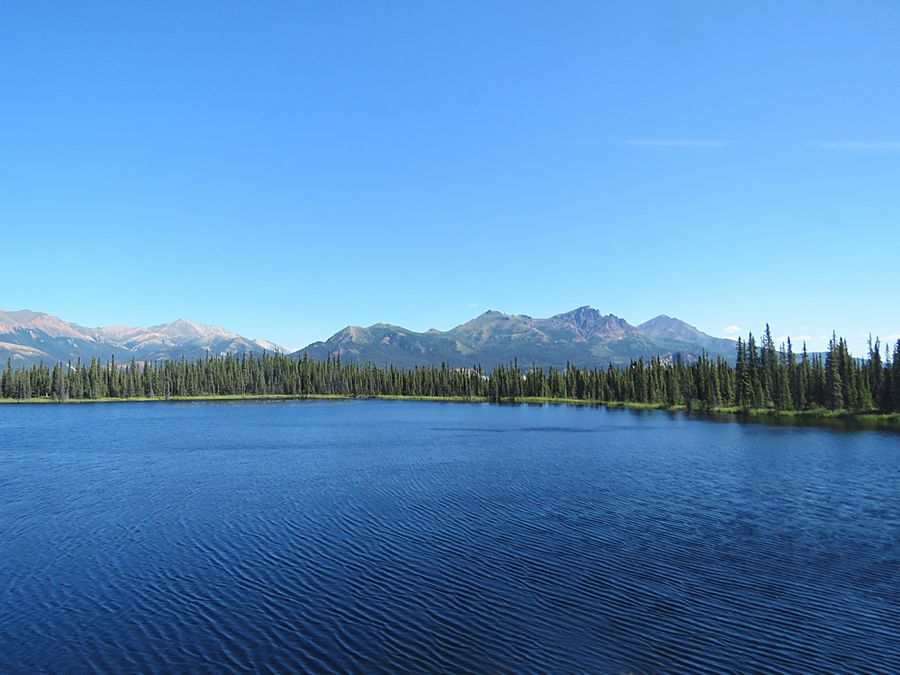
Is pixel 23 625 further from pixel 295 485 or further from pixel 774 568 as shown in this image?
pixel 774 568

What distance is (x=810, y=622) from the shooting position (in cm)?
2141

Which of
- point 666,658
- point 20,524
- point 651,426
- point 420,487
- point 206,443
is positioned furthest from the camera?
point 651,426

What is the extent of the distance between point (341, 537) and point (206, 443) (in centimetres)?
6131

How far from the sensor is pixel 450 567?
27828 mm

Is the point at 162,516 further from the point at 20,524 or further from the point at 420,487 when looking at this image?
the point at 420,487

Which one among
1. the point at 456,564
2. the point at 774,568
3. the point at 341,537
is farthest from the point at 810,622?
the point at 341,537

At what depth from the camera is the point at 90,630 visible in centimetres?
2077

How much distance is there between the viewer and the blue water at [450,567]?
19.1 meters

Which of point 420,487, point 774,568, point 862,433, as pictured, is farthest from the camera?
point 862,433

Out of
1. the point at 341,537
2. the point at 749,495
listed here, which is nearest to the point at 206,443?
the point at 341,537

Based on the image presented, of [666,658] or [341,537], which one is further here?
[341,537]

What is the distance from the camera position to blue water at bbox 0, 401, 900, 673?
19.1 m

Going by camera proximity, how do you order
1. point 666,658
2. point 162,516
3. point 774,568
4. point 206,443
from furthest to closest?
point 206,443 < point 162,516 < point 774,568 < point 666,658

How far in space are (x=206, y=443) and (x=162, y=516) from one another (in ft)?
164
